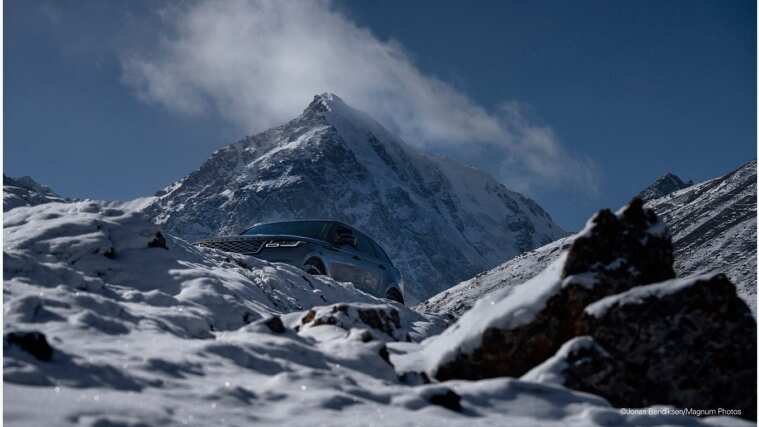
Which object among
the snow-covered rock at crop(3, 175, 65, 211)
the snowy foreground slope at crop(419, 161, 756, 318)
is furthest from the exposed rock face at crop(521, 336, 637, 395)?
the snowy foreground slope at crop(419, 161, 756, 318)

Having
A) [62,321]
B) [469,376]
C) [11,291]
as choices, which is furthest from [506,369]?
[11,291]

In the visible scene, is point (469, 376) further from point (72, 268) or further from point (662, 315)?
point (72, 268)

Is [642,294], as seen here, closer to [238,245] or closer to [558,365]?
[558,365]

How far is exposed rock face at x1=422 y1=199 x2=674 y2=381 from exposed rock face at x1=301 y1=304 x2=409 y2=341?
3.79ft

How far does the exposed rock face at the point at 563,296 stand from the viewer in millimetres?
5789

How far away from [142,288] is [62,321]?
182 cm

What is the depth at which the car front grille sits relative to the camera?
11.5 metres

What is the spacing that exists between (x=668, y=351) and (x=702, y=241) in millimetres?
63481

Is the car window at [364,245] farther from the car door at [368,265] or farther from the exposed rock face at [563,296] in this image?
the exposed rock face at [563,296]

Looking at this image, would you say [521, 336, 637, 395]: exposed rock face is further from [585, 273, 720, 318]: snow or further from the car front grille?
the car front grille

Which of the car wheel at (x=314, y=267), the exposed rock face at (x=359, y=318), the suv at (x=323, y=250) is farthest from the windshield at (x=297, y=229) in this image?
the exposed rock face at (x=359, y=318)

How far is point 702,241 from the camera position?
63.4 m

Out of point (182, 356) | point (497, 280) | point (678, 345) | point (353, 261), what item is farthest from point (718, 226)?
Answer: point (182, 356)

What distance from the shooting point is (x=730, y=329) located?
207 inches
